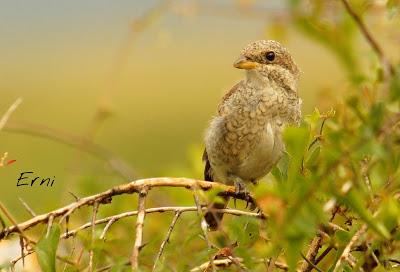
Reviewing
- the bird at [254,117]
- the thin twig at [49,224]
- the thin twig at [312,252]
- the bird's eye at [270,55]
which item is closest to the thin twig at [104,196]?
the thin twig at [49,224]

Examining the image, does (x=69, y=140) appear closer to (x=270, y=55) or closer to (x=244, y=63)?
(x=244, y=63)

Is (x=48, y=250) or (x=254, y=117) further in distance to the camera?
(x=254, y=117)

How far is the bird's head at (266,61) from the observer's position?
331cm

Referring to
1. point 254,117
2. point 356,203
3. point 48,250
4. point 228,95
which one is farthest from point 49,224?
point 228,95

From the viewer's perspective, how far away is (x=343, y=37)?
148cm

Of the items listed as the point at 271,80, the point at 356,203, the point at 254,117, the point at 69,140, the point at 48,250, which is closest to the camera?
the point at 356,203

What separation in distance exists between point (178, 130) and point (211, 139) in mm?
12456

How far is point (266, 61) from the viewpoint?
3.37m

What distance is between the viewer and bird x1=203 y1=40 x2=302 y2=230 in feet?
10.6

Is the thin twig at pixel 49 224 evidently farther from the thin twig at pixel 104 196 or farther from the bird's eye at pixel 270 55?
the bird's eye at pixel 270 55

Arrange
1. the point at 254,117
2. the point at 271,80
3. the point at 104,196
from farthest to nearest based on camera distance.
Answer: the point at 271,80, the point at 254,117, the point at 104,196

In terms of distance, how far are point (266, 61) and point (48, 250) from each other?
1.95 m

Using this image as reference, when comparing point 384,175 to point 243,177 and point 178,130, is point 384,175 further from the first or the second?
point 178,130

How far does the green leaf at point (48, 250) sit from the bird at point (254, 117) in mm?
1604
